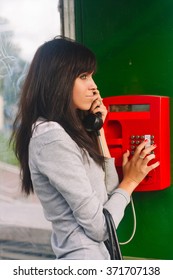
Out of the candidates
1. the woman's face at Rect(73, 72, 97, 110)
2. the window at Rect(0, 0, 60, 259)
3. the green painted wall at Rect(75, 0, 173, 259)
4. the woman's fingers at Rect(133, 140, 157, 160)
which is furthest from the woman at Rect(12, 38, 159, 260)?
the window at Rect(0, 0, 60, 259)

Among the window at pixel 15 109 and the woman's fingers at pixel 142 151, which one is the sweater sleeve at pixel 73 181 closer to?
the woman's fingers at pixel 142 151

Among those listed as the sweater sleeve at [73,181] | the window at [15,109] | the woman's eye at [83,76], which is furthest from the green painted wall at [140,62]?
the window at [15,109]

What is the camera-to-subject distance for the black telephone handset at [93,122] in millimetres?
1691

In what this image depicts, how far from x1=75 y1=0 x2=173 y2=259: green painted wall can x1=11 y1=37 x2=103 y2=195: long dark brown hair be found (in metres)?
0.44

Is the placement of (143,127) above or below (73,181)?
above

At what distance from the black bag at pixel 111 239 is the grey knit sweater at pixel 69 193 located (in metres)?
0.02

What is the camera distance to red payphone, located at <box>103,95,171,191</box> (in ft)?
5.94

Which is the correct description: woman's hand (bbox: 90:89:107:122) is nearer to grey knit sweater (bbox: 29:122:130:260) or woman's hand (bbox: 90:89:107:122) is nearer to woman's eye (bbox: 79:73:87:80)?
woman's eye (bbox: 79:73:87:80)

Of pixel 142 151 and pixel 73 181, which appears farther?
pixel 142 151

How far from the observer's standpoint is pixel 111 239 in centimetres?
148

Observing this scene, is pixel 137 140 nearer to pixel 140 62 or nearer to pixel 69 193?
pixel 140 62

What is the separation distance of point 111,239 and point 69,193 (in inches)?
8.1

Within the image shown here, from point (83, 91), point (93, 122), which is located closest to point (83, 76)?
point (83, 91)

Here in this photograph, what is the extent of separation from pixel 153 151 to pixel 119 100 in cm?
24
